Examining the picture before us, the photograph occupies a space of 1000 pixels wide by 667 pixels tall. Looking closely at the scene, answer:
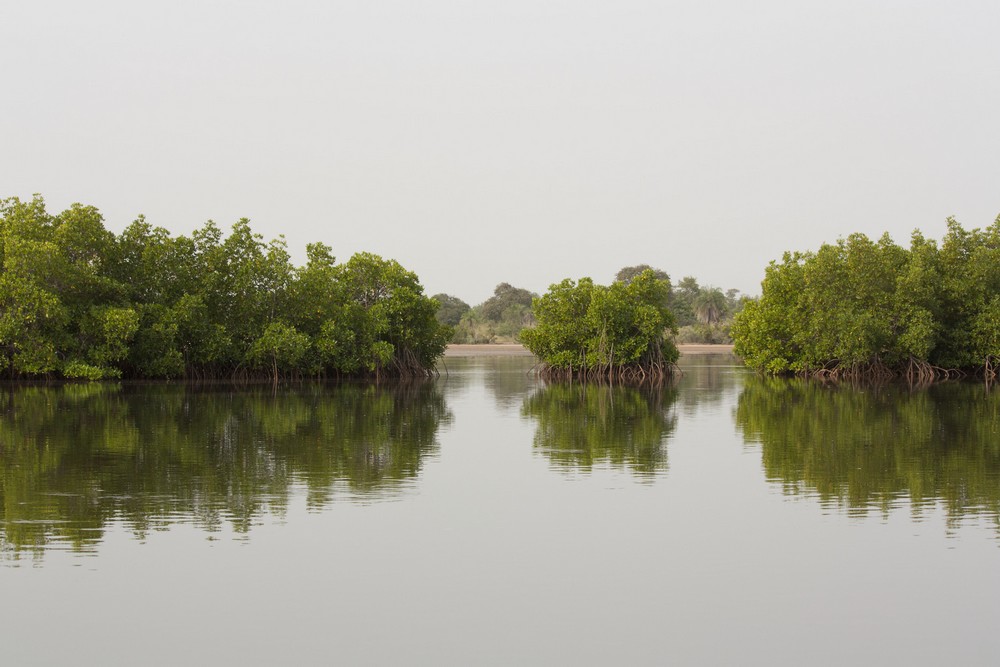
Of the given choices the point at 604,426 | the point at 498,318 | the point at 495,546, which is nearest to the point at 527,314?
the point at 498,318

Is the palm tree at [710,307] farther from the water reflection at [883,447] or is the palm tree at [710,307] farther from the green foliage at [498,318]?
the water reflection at [883,447]

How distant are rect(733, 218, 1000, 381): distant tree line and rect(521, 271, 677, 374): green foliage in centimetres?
546

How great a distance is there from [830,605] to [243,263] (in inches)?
1428

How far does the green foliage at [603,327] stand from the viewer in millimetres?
45281

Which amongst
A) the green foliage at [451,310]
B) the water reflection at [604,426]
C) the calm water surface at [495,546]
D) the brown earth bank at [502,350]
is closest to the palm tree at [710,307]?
the brown earth bank at [502,350]

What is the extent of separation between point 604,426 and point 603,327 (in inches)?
858

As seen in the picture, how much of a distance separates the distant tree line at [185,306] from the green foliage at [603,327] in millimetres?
5816

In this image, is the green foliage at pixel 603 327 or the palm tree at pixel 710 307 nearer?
the green foliage at pixel 603 327

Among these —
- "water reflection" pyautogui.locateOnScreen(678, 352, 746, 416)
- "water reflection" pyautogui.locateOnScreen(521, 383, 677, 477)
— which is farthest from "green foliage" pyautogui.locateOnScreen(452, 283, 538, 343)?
"water reflection" pyautogui.locateOnScreen(521, 383, 677, 477)

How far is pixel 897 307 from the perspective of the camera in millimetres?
43688

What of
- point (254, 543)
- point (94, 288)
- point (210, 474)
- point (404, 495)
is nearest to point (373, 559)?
point (254, 543)

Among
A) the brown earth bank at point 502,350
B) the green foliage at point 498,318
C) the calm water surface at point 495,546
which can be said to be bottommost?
the calm water surface at point 495,546

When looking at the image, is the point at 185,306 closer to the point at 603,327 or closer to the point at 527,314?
the point at 603,327

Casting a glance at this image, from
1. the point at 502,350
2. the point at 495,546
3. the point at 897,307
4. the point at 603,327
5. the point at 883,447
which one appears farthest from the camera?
the point at 502,350
